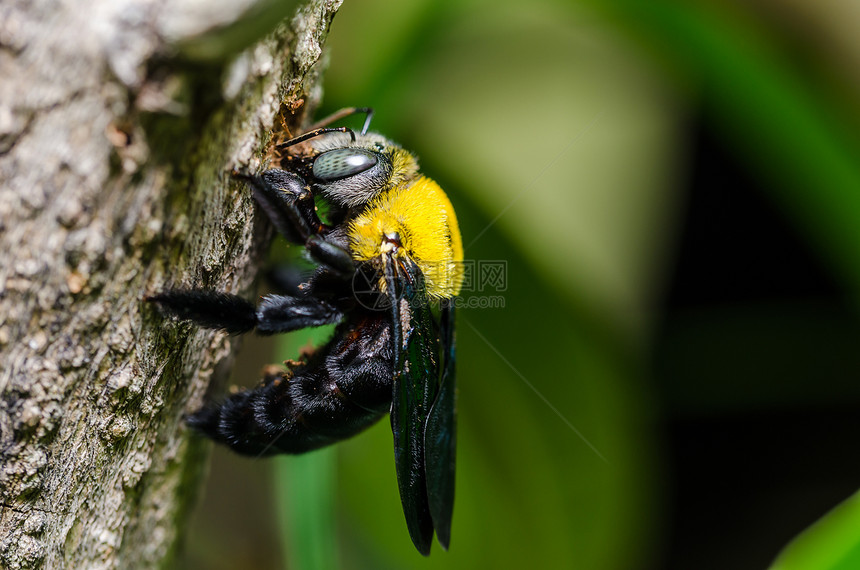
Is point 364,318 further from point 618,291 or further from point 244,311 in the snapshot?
point 618,291

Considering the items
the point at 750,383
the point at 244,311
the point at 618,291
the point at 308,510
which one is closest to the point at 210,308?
the point at 244,311

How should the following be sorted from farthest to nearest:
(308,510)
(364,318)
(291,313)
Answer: (308,510)
(364,318)
(291,313)

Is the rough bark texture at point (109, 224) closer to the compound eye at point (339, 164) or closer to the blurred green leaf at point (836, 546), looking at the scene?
the compound eye at point (339, 164)

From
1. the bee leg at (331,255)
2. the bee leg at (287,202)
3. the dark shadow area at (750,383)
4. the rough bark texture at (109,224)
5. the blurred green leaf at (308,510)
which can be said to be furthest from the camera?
the dark shadow area at (750,383)

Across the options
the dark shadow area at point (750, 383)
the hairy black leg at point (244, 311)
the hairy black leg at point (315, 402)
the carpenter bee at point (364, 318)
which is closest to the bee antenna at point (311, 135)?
the carpenter bee at point (364, 318)

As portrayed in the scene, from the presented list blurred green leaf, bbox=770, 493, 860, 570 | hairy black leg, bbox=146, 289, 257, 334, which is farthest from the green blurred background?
blurred green leaf, bbox=770, 493, 860, 570

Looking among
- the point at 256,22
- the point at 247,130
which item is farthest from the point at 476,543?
the point at 256,22

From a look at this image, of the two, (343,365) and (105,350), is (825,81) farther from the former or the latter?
(105,350)
